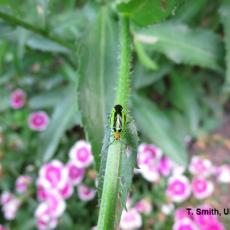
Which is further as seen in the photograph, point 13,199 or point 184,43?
point 13,199

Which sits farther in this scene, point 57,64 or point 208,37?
point 57,64

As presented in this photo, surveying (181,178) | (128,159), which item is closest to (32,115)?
(181,178)

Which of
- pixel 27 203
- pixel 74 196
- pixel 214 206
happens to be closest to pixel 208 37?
pixel 214 206

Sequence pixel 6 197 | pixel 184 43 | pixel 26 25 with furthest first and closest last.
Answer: pixel 6 197 → pixel 184 43 → pixel 26 25

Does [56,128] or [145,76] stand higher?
[145,76]

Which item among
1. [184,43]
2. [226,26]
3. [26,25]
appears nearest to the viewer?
[26,25]

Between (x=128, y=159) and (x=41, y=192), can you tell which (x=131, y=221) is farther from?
(x=128, y=159)

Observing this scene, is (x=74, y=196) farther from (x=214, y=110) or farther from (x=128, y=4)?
(x=128, y=4)
